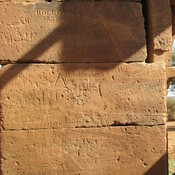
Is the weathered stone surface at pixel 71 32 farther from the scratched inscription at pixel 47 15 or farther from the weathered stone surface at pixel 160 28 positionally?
the weathered stone surface at pixel 160 28

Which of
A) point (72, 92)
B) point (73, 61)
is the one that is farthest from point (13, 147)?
point (73, 61)

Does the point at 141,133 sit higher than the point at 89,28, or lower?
lower

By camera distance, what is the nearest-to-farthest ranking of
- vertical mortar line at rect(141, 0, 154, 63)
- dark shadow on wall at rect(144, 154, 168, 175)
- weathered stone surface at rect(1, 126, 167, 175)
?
weathered stone surface at rect(1, 126, 167, 175) < dark shadow on wall at rect(144, 154, 168, 175) < vertical mortar line at rect(141, 0, 154, 63)

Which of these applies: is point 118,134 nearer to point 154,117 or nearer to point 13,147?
point 154,117

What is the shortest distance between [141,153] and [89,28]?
163 cm

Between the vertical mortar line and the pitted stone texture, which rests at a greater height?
the vertical mortar line

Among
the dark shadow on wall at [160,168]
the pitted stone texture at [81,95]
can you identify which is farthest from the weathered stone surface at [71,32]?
the dark shadow on wall at [160,168]

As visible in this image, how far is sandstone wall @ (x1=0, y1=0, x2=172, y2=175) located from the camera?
14.8 ft

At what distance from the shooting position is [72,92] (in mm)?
4566

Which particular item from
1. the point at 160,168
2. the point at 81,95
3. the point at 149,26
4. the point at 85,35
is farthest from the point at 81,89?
the point at 160,168

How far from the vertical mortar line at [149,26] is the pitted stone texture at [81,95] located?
0.21 m

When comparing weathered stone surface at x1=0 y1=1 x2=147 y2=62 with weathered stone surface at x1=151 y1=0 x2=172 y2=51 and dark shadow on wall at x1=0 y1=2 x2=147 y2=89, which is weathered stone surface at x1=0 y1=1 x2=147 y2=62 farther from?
weathered stone surface at x1=151 y1=0 x2=172 y2=51

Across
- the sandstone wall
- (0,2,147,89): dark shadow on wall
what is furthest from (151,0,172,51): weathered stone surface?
(0,2,147,89): dark shadow on wall

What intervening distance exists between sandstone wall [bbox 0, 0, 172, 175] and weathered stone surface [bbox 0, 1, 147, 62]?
0.04 feet
